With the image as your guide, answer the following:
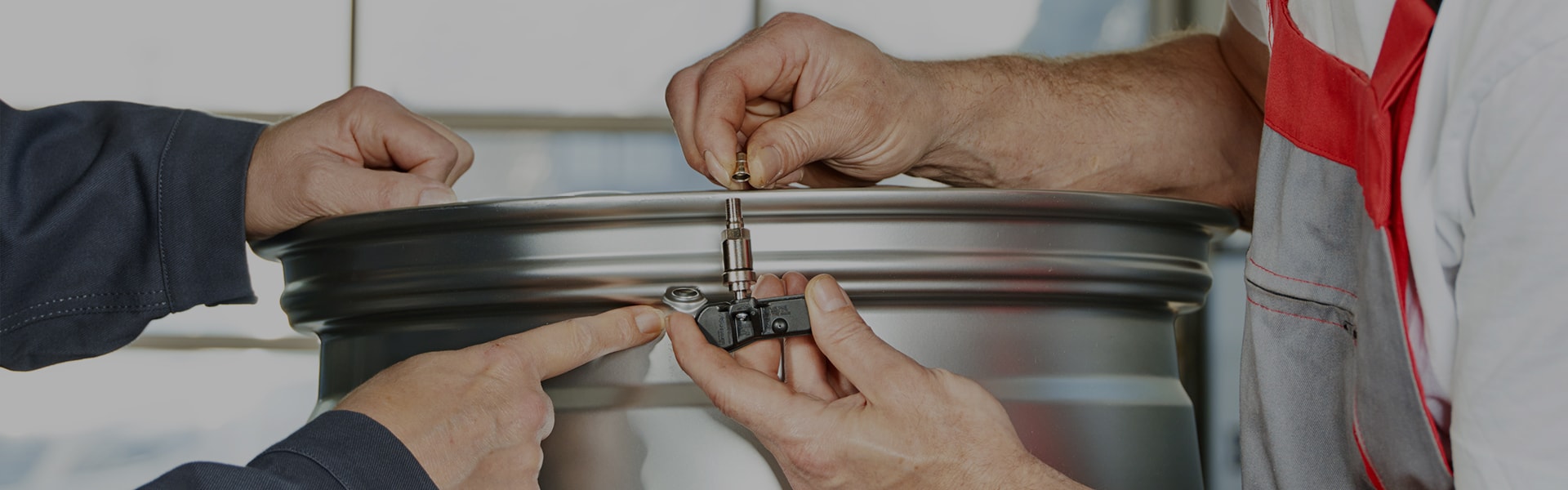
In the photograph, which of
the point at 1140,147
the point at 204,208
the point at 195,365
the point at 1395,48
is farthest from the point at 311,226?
the point at 195,365

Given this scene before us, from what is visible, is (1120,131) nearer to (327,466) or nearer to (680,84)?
(680,84)

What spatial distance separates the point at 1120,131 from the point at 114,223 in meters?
0.79

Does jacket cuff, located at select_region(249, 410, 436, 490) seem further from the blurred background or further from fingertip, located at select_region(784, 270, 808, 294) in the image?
the blurred background

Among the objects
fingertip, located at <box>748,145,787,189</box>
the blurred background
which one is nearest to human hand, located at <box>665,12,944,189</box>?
fingertip, located at <box>748,145,787,189</box>

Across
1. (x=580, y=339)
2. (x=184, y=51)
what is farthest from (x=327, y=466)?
(x=184, y=51)

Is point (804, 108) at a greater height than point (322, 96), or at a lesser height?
greater

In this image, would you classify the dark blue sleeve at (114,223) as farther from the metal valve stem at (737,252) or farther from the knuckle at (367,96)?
the metal valve stem at (737,252)

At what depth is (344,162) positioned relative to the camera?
813 millimetres

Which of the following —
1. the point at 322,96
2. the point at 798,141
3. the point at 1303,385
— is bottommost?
the point at 322,96

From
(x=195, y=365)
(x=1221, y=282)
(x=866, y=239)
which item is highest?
(x=866, y=239)

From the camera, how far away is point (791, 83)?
801 mm

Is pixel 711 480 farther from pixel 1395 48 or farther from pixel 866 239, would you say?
pixel 1395 48

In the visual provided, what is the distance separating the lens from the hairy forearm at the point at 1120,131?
0.99 meters

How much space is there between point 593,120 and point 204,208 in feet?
7.04
